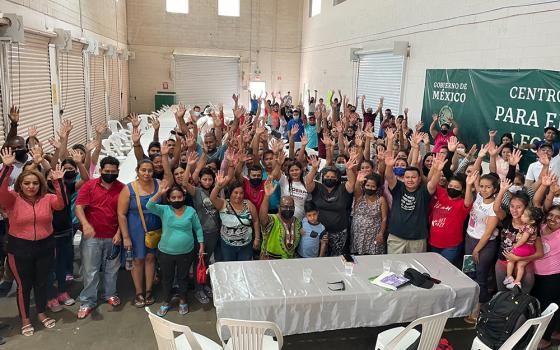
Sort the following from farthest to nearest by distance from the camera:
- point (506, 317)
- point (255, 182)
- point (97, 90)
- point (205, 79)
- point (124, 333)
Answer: point (205, 79) < point (97, 90) < point (255, 182) < point (124, 333) < point (506, 317)

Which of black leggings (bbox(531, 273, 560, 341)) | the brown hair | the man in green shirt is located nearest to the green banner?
black leggings (bbox(531, 273, 560, 341))

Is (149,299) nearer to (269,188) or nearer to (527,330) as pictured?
(269,188)

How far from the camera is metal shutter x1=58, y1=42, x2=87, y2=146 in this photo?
10352mm

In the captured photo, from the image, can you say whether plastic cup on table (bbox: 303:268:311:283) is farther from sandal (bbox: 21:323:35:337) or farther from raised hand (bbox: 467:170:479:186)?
sandal (bbox: 21:323:35:337)

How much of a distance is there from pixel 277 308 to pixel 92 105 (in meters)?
12.1

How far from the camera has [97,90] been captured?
45.5 feet

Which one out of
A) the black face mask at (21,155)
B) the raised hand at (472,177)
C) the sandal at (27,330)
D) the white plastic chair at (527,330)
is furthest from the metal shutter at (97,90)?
the white plastic chair at (527,330)

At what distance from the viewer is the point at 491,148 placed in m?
5.07

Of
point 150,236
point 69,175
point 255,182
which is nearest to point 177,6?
point 69,175

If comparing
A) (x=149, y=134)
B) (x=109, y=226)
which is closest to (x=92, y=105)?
(x=149, y=134)

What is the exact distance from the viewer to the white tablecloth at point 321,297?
316cm

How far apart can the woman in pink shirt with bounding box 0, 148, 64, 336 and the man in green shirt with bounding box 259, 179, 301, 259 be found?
1.93 meters

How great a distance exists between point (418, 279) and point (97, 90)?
13213 mm

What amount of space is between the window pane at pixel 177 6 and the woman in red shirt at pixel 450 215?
58.4ft
